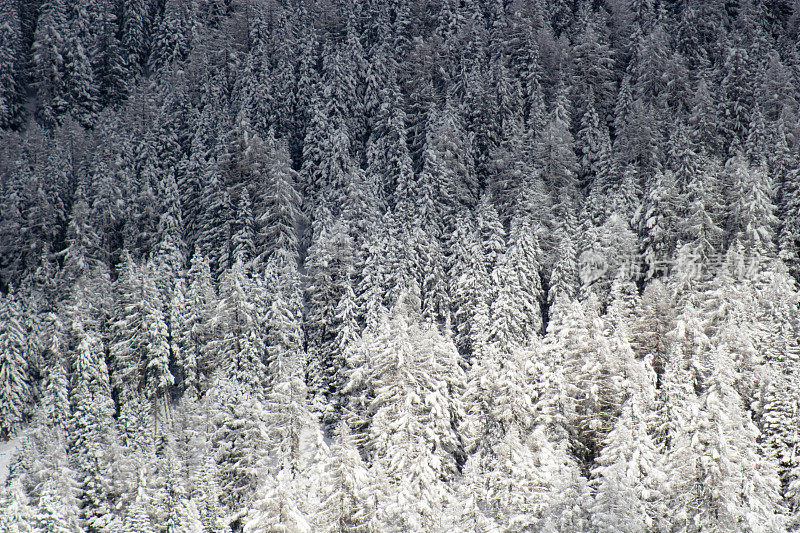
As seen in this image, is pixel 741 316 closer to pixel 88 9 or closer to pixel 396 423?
pixel 396 423

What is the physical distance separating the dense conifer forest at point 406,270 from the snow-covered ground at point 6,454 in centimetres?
38

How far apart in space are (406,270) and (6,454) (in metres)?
27.3

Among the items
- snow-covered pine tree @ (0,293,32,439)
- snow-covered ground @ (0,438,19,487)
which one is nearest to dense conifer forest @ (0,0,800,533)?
snow-covered pine tree @ (0,293,32,439)

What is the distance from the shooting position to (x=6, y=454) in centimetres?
5544

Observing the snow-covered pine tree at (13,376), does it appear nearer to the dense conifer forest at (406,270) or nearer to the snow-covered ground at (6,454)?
the dense conifer forest at (406,270)

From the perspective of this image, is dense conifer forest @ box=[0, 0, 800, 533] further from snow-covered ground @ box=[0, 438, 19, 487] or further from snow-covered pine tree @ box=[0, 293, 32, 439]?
snow-covered ground @ box=[0, 438, 19, 487]

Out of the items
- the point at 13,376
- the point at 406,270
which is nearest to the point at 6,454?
the point at 13,376

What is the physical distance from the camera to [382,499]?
119ft

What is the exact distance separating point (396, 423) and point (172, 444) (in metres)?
14.9

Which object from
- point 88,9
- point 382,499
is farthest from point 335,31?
point 382,499

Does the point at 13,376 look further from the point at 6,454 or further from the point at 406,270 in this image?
the point at 406,270

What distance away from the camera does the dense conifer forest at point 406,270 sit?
3759cm

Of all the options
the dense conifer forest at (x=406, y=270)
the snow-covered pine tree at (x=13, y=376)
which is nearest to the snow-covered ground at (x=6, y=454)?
the dense conifer forest at (x=406, y=270)

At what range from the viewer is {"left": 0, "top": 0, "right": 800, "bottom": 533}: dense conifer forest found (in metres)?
37.6
